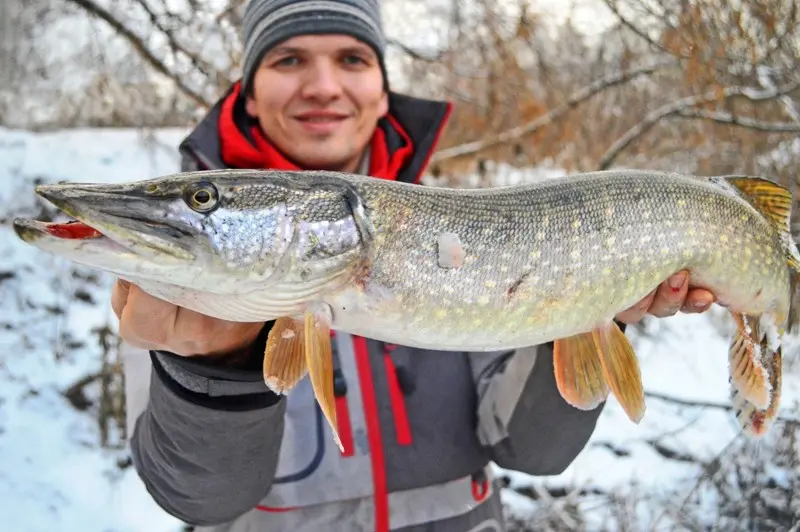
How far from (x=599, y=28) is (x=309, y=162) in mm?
3467

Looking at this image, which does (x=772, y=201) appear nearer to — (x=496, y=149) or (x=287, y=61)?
Result: (x=287, y=61)

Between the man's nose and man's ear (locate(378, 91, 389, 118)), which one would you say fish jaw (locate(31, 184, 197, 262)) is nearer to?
the man's nose

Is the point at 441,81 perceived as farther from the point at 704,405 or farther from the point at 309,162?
the point at 309,162

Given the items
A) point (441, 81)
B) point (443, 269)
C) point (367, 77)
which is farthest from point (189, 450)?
point (441, 81)

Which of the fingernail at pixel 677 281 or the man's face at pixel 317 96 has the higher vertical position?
the man's face at pixel 317 96

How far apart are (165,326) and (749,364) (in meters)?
1.15

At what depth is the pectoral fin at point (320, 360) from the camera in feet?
2.84

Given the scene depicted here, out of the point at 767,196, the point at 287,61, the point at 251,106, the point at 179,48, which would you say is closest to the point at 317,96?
the point at 287,61

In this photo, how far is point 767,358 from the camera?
51.3 inches

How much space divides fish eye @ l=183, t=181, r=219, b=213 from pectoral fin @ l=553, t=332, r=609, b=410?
0.65m

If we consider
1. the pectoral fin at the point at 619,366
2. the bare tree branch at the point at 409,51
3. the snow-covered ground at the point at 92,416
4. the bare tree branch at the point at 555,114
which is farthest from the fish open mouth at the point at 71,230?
the bare tree branch at the point at 409,51

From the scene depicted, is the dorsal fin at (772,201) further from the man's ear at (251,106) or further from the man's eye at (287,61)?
the man's ear at (251,106)

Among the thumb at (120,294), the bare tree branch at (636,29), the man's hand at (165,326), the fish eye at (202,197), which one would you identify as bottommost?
the man's hand at (165,326)

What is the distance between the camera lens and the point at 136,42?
3113 mm
